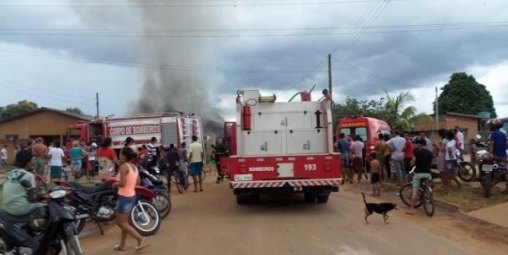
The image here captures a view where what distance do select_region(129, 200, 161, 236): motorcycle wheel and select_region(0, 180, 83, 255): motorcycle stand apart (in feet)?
7.94

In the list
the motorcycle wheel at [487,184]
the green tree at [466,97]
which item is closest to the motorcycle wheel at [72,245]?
the motorcycle wheel at [487,184]

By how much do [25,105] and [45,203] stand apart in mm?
73517

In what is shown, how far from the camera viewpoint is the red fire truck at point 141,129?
91.0 feet

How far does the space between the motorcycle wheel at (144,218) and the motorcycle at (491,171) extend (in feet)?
25.6

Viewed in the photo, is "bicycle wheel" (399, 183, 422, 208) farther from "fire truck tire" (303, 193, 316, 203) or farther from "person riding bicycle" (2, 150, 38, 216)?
"person riding bicycle" (2, 150, 38, 216)

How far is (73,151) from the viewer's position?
23391 millimetres

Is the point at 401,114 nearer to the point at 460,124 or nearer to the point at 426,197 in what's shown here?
the point at 460,124

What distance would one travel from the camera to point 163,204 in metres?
12.8

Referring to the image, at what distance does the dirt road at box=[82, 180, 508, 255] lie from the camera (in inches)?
351

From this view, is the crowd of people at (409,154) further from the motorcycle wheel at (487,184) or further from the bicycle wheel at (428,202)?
the motorcycle wheel at (487,184)

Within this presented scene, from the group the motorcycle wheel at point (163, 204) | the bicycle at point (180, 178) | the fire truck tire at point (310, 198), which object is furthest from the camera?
the bicycle at point (180, 178)

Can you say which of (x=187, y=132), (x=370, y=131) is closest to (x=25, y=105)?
(x=187, y=132)

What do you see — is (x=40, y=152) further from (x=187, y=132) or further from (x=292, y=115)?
(x=187, y=132)

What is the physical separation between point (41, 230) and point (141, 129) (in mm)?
Answer: 21134
